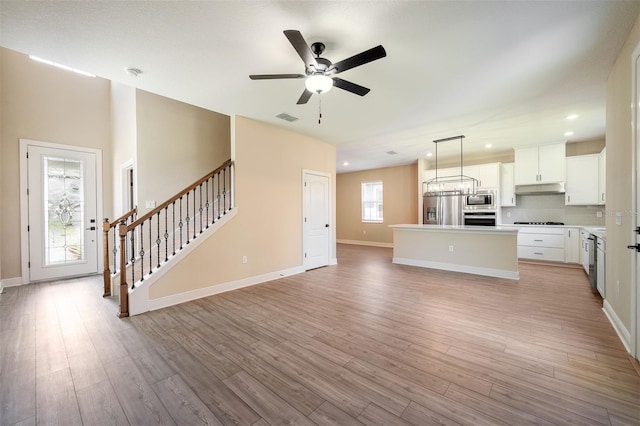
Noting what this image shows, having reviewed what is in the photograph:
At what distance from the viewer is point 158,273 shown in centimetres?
335

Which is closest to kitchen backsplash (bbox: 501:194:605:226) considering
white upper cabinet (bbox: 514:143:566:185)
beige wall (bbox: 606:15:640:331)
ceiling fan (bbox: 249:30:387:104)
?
white upper cabinet (bbox: 514:143:566:185)

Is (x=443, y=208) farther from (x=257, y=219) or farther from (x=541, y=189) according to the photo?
(x=257, y=219)

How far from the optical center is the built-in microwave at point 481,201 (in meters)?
6.38

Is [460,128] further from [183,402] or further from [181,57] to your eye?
[183,402]

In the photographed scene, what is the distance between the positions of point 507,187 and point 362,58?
6.22 m

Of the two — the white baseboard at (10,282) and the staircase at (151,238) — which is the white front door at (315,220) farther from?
the white baseboard at (10,282)

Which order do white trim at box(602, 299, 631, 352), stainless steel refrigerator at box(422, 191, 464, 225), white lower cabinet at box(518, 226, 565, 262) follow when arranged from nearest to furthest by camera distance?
1. white trim at box(602, 299, 631, 352)
2. white lower cabinet at box(518, 226, 565, 262)
3. stainless steel refrigerator at box(422, 191, 464, 225)

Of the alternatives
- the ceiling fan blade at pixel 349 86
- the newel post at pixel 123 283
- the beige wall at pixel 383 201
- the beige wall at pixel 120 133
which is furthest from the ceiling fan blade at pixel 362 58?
the beige wall at pixel 383 201

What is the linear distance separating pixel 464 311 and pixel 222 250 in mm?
3543

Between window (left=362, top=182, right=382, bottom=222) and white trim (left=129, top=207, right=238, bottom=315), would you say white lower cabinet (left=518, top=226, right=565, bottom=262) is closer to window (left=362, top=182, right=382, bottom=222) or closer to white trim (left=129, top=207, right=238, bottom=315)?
window (left=362, top=182, right=382, bottom=222)

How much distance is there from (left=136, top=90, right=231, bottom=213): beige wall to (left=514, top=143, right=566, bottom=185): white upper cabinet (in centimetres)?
709

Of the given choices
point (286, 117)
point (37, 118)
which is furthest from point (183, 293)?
point (37, 118)

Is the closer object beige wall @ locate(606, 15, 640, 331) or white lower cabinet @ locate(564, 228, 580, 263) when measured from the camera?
beige wall @ locate(606, 15, 640, 331)

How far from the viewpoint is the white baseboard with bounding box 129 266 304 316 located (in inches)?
124
